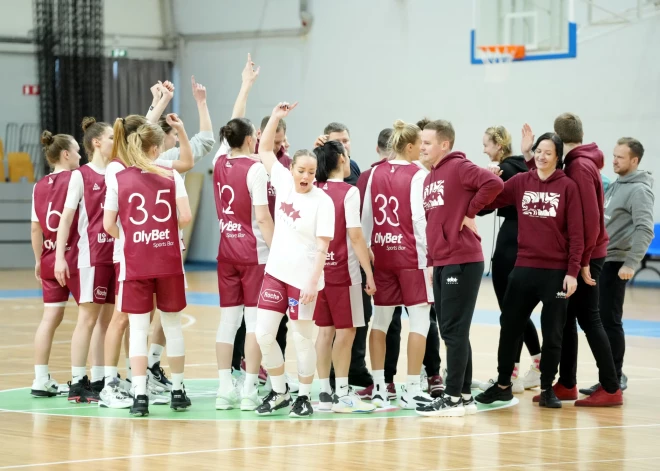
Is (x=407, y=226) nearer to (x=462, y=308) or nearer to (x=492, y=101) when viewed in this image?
(x=462, y=308)

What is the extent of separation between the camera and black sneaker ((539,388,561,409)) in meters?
6.71

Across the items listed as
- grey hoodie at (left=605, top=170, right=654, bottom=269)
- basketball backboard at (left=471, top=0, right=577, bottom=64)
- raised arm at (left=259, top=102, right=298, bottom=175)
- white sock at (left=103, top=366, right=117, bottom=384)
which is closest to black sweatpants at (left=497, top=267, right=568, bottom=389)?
grey hoodie at (left=605, top=170, right=654, bottom=269)

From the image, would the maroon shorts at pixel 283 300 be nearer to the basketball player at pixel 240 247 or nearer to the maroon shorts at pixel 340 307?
the maroon shorts at pixel 340 307

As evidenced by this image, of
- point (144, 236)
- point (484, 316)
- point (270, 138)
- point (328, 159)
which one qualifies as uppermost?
→ point (270, 138)

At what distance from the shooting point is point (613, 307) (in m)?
7.30

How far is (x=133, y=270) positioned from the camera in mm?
6223

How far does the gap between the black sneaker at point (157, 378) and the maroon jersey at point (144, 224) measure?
125cm

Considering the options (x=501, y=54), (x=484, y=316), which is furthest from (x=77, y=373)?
(x=501, y=54)

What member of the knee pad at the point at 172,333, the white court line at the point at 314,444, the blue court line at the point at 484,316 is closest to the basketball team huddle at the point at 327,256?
the knee pad at the point at 172,333

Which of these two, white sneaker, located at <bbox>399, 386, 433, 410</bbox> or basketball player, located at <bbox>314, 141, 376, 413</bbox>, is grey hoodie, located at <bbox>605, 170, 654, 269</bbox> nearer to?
white sneaker, located at <bbox>399, 386, 433, 410</bbox>

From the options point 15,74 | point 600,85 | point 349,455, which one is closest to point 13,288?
point 15,74

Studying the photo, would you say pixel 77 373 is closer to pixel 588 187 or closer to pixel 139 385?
pixel 139 385

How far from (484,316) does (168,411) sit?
21.7 feet

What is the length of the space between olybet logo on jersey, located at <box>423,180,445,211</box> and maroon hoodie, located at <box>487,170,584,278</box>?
2.13ft
